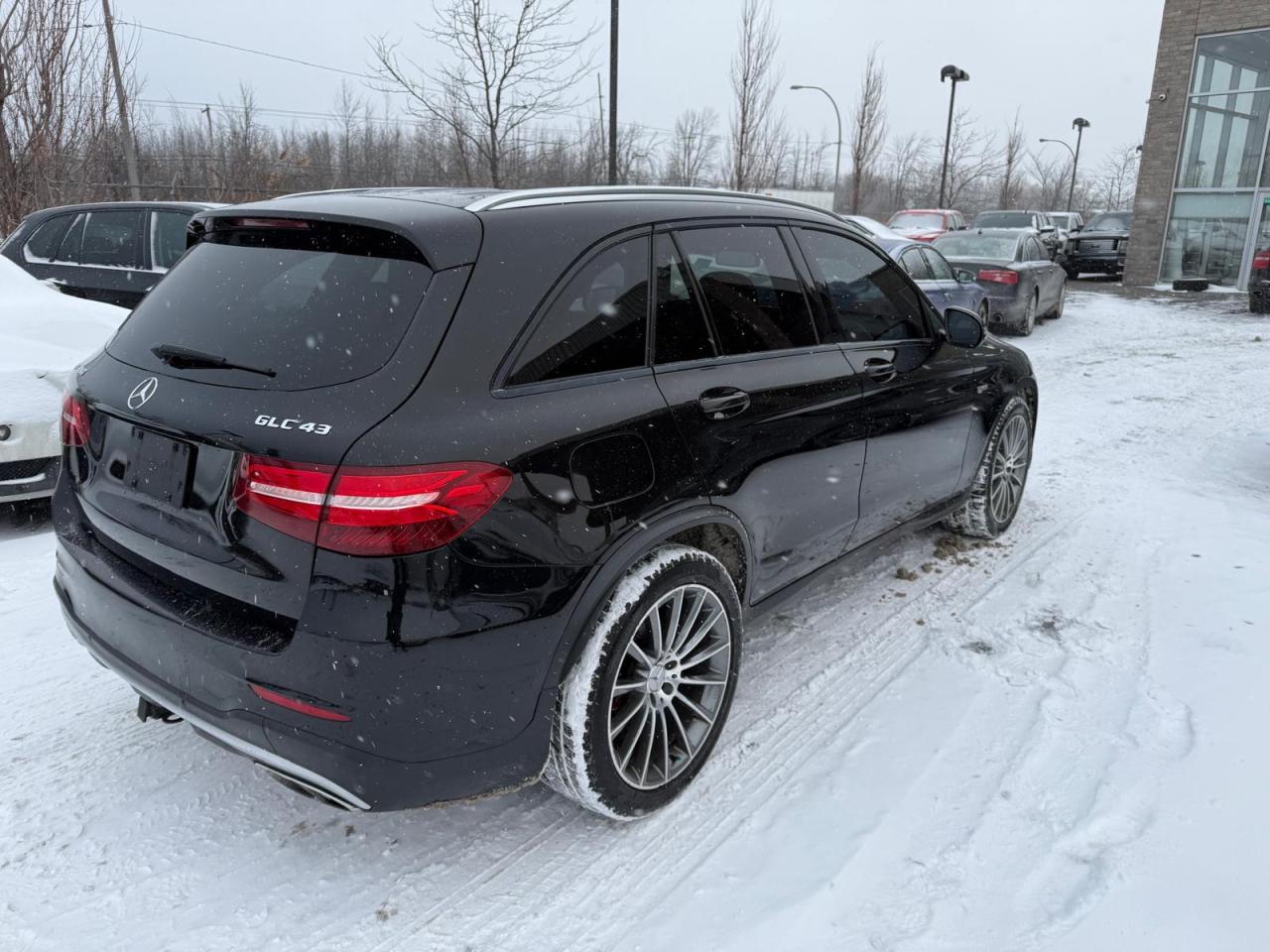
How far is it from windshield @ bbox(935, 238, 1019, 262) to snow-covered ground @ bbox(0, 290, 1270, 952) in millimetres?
10523

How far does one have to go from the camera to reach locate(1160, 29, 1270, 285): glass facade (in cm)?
1969

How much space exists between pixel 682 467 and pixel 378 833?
4.64 ft

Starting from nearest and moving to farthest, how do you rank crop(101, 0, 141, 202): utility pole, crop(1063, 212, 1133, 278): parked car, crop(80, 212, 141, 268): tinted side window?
1. crop(80, 212, 141, 268): tinted side window
2. crop(101, 0, 141, 202): utility pole
3. crop(1063, 212, 1133, 278): parked car

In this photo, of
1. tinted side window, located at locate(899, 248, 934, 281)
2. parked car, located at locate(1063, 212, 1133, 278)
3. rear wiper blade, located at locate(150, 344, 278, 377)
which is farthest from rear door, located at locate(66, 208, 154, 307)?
parked car, located at locate(1063, 212, 1133, 278)

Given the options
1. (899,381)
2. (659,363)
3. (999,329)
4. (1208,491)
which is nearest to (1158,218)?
(999,329)

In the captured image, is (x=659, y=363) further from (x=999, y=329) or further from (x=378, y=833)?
(x=999, y=329)

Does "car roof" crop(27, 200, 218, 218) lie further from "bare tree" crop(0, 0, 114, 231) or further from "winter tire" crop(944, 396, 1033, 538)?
"winter tire" crop(944, 396, 1033, 538)

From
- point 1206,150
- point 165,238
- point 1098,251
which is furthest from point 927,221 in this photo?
point 165,238

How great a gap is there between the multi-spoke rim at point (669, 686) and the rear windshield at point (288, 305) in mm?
1080

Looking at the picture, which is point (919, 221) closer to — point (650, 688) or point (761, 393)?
point (761, 393)

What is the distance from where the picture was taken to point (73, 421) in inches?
103

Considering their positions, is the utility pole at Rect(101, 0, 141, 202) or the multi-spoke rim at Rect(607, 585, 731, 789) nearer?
the multi-spoke rim at Rect(607, 585, 731, 789)

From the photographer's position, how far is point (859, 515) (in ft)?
11.7

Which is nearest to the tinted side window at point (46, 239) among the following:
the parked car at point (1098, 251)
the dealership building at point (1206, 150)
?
the dealership building at point (1206, 150)
